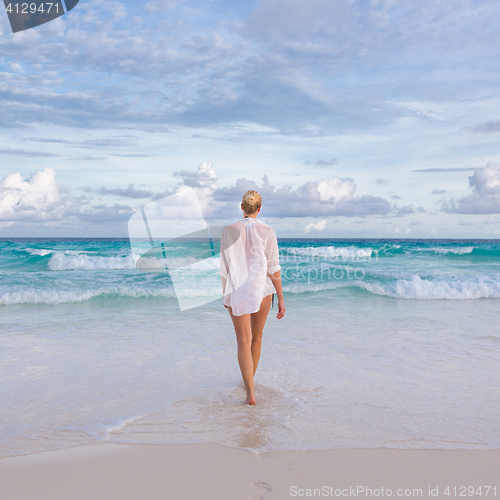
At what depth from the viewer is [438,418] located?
3436 millimetres

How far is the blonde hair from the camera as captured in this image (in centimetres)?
374

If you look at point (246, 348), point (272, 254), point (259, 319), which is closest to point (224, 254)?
point (272, 254)

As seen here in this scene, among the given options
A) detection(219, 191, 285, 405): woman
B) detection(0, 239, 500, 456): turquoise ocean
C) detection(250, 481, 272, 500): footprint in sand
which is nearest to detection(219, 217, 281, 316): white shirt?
detection(219, 191, 285, 405): woman

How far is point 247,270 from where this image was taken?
369 centimetres

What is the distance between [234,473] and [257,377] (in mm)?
1982

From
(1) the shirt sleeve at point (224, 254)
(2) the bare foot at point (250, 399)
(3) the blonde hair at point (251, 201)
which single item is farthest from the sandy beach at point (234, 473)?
(3) the blonde hair at point (251, 201)

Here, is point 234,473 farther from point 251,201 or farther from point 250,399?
point 251,201

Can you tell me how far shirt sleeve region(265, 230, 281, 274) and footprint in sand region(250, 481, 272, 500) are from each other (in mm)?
1814

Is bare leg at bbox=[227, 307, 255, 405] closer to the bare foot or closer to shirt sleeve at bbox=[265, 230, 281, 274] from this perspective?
the bare foot

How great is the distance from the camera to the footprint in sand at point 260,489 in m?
2.36

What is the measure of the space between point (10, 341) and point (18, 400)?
2.80 meters

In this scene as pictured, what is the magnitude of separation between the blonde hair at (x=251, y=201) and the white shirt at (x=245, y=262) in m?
0.11

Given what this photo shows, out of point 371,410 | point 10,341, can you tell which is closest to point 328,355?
point 371,410

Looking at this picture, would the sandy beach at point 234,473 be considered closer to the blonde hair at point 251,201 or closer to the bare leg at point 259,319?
the bare leg at point 259,319
